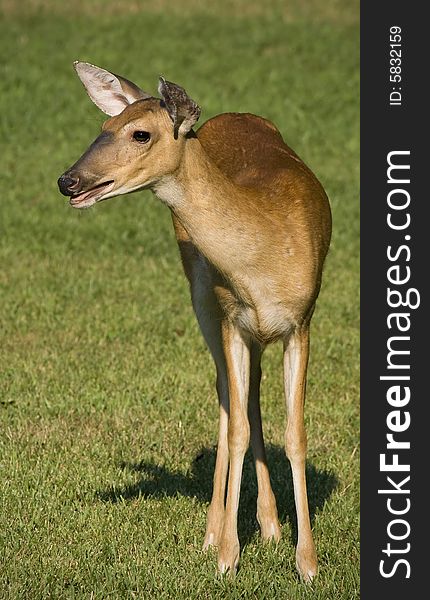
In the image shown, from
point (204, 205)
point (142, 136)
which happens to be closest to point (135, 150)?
point (142, 136)

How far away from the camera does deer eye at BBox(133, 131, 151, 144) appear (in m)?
5.18

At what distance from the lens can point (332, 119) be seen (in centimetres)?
1819

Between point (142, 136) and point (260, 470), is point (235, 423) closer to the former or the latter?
point (260, 470)

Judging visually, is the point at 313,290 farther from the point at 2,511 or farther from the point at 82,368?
the point at 82,368

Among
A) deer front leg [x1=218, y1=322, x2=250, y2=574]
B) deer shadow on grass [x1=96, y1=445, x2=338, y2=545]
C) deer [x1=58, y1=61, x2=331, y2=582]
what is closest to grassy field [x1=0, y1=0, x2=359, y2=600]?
deer shadow on grass [x1=96, y1=445, x2=338, y2=545]

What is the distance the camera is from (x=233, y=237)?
5469 mm

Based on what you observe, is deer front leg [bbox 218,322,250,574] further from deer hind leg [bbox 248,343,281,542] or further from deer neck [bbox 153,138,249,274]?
deer neck [bbox 153,138,249,274]

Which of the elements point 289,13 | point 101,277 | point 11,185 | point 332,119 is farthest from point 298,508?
point 289,13

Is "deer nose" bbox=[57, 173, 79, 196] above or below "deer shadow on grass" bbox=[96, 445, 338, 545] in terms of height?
above

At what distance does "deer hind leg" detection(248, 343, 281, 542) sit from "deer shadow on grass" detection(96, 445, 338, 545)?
132mm

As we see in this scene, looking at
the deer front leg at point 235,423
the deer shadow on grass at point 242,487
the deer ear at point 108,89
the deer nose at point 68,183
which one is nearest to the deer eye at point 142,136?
the deer nose at point 68,183

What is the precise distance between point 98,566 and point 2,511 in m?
0.84

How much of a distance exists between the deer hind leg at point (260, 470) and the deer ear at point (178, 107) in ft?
4.34

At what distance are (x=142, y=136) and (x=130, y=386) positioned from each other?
3.50 metres
